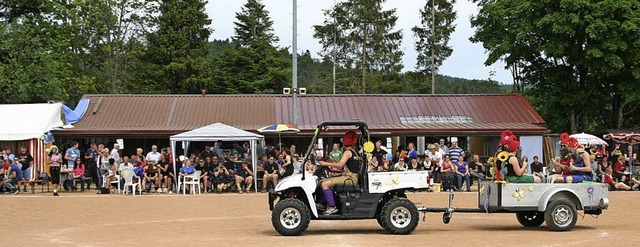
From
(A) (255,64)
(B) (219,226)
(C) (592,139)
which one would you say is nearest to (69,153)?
(B) (219,226)

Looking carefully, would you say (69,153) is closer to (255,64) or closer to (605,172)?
(605,172)

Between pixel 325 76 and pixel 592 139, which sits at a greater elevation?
pixel 325 76

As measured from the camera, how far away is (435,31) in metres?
60.2

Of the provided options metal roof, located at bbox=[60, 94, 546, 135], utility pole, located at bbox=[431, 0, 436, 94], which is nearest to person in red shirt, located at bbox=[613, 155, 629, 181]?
metal roof, located at bbox=[60, 94, 546, 135]

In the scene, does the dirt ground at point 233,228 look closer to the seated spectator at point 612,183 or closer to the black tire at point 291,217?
the black tire at point 291,217

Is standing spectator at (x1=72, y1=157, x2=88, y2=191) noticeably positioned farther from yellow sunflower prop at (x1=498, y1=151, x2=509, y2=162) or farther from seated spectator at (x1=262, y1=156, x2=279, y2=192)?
yellow sunflower prop at (x1=498, y1=151, x2=509, y2=162)

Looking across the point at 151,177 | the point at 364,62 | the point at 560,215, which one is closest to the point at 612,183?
the point at 560,215

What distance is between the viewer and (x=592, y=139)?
36250 millimetres

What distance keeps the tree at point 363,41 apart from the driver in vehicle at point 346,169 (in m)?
47.1

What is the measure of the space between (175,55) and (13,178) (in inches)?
1199

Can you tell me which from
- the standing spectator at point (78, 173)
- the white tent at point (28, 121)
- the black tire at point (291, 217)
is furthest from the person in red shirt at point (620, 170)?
the white tent at point (28, 121)

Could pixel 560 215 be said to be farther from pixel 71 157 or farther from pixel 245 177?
pixel 71 157

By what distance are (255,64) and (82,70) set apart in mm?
11676

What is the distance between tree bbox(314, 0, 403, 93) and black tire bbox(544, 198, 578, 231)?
154 feet
